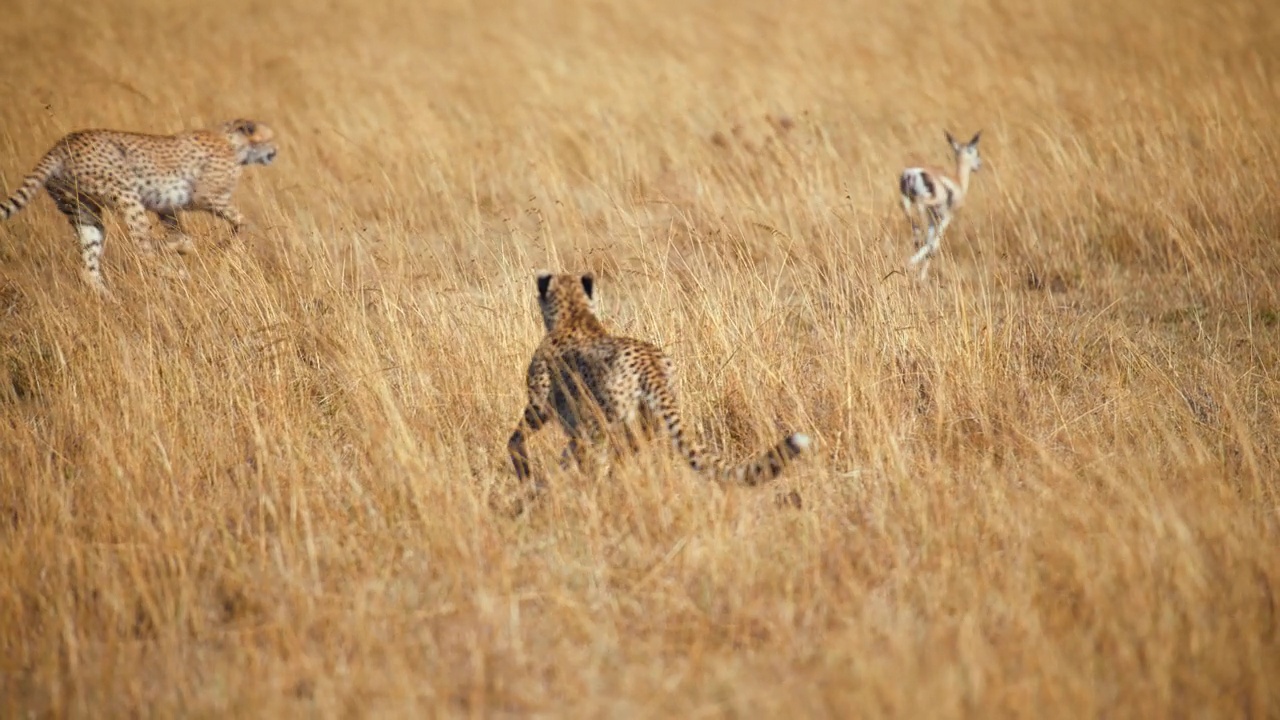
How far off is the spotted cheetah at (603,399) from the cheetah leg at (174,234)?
2.53m

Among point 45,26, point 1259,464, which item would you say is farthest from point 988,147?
point 45,26

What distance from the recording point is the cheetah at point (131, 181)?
A: 699 cm

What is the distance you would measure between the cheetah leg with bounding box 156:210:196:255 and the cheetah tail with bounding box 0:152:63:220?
677 millimetres

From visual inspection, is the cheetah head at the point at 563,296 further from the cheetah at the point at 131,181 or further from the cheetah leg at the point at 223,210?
the cheetah leg at the point at 223,210

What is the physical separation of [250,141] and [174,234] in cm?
132

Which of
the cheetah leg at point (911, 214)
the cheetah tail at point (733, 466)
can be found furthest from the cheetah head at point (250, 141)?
the cheetah tail at point (733, 466)

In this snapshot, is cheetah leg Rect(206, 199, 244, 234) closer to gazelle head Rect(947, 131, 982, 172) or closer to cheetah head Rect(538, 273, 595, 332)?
cheetah head Rect(538, 273, 595, 332)

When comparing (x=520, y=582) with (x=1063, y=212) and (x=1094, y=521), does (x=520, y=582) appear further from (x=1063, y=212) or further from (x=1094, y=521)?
(x=1063, y=212)

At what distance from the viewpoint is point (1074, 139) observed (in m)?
8.41

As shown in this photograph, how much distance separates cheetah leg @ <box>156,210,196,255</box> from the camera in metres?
6.22

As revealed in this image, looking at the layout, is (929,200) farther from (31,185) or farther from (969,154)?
(31,185)

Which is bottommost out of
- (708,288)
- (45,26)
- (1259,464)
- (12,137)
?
(1259,464)

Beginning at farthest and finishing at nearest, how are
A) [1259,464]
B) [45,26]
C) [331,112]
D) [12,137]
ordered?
[45,26], [331,112], [12,137], [1259,464]

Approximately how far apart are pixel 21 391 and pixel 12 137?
407cm
